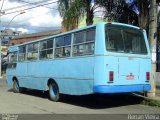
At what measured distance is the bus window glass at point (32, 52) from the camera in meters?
17.3

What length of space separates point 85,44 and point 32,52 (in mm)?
5288

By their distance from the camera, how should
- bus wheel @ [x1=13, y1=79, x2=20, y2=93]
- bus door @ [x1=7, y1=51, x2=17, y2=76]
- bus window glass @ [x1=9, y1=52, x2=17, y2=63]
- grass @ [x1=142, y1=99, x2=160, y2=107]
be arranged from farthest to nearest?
bus window glass @ [x1=9, y1=52, x2=17, y2=63] → bus door @ [x1=7, y1=51, x2=17, y2=76] → bus wheel @ [x1=13, y1=79, x2=20, y2=93] → grass @ [x1=142, y1=99, x2=160, y2=107]

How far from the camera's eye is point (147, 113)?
37.6 feet

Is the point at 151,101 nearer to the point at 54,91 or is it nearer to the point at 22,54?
the point at 54,91

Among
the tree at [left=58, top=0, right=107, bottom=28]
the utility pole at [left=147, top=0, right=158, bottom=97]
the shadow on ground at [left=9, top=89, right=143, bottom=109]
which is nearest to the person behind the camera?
the shadow on ground at [left=9, top=89, right=143, bottom=109]

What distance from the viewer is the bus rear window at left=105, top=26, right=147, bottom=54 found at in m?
12.5

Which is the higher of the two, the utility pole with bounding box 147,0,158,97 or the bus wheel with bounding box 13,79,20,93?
the utility pole with bounding box 147,0,158,97

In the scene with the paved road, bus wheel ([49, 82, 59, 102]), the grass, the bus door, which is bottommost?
the paved road

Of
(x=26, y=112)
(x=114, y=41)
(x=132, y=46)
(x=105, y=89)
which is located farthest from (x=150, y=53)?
(x=26, y=112)

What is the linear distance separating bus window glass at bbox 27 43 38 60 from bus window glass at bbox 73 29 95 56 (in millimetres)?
3941

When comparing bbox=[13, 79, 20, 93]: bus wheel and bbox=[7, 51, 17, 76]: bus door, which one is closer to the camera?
bbox=[13, 79, 20, 93]: bus wheel

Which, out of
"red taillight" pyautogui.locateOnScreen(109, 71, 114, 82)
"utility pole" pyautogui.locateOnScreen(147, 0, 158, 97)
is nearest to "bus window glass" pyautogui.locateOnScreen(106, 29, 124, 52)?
"red taillight" pyautogui.locateOnScreen(109, 71, 114, 82)

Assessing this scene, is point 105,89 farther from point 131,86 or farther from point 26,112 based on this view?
point 26,112

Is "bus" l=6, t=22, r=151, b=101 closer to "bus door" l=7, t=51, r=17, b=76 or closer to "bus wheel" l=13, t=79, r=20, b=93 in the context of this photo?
"bus wheel" l=13, t=79, r=20, b=93
